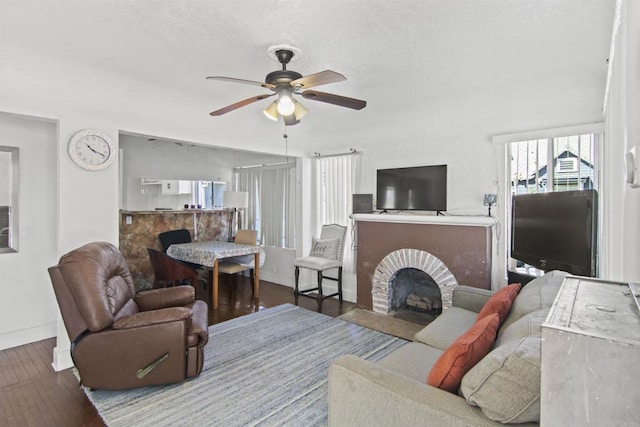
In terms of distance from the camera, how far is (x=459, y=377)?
1400 millimetres

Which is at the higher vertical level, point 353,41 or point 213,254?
point 353,41

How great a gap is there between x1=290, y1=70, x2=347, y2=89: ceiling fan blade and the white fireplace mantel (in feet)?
7.32

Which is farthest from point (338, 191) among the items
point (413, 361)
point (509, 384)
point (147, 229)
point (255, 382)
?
point (509, 384)

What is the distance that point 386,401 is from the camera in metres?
1.37

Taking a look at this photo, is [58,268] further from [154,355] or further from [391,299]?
[391,299]

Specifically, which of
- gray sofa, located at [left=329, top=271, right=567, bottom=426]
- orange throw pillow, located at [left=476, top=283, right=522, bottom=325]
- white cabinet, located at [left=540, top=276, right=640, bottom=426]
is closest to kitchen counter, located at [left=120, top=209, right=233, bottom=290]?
gray sofa, located at [left=329, top=271, right=567, bottom=426]

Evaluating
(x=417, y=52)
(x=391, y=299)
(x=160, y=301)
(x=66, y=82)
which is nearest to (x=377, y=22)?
(x=417, y=52)

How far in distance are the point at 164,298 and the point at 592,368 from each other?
315 centimetres

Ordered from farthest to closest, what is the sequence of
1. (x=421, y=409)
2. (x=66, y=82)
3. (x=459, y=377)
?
1. (x=66, y=82)
2. (x=459, y=377)
3. (x=421, y=409)

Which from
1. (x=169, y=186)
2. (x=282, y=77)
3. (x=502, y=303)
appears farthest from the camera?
(x=169, y=186)

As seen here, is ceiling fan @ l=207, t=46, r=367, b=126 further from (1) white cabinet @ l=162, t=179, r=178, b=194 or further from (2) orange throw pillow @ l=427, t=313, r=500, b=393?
(1) white cabinet @ l=162, t=179, r=178, b=194

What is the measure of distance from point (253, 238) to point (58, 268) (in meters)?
3.36

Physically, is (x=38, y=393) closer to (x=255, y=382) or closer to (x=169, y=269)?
(x=255, y=382)

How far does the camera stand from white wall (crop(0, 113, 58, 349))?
11.0 ft
